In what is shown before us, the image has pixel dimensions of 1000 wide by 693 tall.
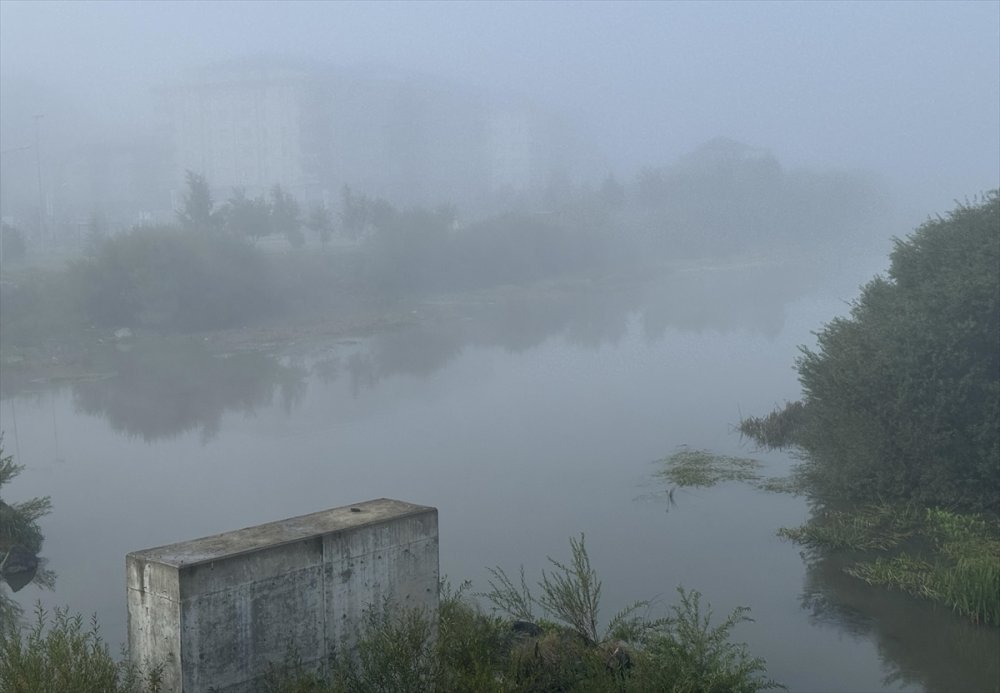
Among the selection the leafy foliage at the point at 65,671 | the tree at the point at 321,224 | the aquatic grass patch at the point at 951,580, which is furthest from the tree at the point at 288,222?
the leafy foliage at the point at 65,671

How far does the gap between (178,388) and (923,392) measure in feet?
52.3

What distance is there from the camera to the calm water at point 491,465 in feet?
32.2

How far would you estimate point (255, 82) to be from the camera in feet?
251

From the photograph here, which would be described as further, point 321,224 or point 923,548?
point 321,224

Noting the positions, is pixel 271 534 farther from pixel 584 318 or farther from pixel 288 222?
pixel 288 222

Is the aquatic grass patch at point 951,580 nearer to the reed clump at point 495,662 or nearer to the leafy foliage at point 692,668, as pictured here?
the reed clump at point 495,662

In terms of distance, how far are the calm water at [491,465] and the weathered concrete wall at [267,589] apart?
12.5ft

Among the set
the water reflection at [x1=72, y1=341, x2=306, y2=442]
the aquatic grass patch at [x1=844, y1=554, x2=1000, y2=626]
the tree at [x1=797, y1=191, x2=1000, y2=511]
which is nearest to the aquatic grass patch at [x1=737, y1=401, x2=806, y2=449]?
the tree at [x1=797, y1=191, x2=1000, y2=511]

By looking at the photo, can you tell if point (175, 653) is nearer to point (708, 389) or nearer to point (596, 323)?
point (708, 389)

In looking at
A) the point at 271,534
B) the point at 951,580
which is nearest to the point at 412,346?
the point at 951,580

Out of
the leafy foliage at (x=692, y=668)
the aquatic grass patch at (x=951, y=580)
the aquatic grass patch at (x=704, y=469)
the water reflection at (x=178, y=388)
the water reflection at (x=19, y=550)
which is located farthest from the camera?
the water reflection at (x=178, y=388)

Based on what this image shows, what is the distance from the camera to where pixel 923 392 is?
1248cm

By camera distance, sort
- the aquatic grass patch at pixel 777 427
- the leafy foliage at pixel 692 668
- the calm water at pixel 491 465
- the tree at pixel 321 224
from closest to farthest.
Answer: the leafy foliage at pixel 692 668
the calm water at pixel 491 465
the aquatic grass patch at pixel 777 427
the tree at pixel 321 224

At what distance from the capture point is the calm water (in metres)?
9.82
